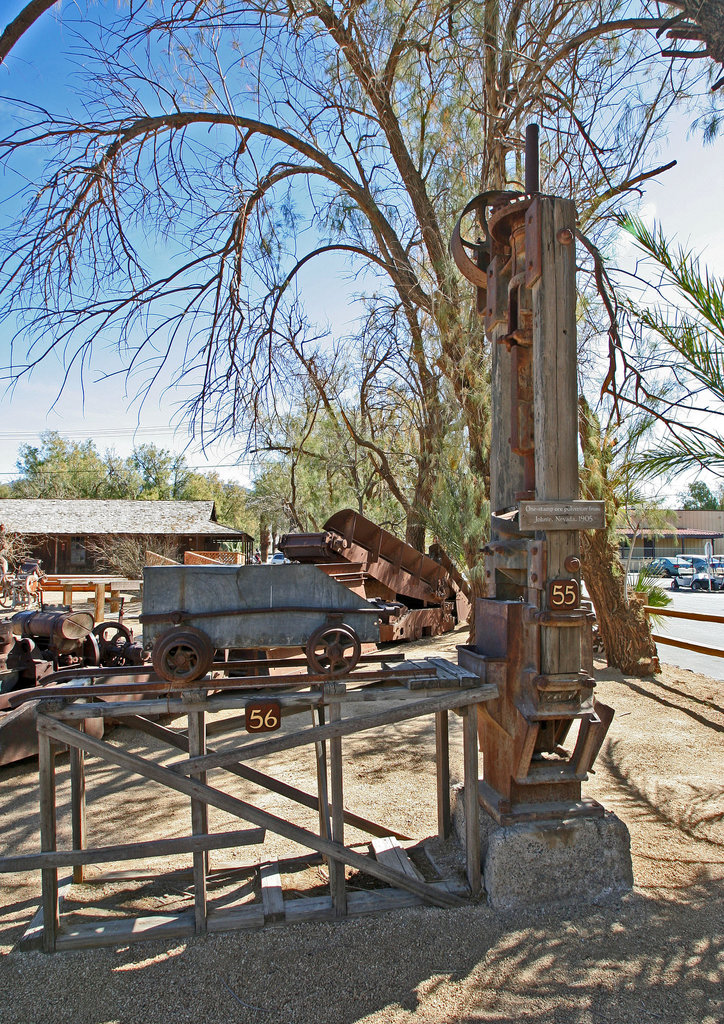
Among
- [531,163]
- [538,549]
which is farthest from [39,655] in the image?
[531,163]

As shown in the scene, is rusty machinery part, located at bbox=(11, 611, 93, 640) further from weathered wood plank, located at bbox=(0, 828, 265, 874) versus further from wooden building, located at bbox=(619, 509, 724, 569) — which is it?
wooden building, located at bbox=(619, 509, 724, 569)

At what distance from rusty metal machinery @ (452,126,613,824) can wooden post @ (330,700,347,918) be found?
0.84 m

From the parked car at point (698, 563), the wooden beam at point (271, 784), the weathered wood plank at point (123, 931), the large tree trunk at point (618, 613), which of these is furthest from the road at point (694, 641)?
the parked car at point (698, 563)

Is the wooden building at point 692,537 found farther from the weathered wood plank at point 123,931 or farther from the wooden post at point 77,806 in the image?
the weathered wood plank at point 123,931

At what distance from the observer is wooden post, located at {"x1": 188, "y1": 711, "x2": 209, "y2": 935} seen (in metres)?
3.28

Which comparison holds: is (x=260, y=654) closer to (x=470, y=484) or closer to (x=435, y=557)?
(x=470, y=484)

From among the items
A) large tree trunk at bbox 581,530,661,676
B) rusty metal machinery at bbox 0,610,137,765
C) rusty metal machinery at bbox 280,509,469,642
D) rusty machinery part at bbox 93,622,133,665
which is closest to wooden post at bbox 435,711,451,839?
rusty metal machinery at bbox 0,610,137,765

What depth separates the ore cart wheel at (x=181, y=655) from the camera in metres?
3.34

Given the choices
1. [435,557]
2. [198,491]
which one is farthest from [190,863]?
[198,491]

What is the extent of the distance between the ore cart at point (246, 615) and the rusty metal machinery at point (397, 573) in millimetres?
6464

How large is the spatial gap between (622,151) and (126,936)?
7.30 meters

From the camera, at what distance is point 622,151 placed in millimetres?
6262

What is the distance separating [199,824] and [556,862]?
1.87 metres

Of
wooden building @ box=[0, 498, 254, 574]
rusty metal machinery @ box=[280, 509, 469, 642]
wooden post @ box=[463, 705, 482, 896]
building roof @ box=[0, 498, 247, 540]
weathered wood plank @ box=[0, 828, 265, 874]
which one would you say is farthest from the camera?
building roof @ box=[0, 498, 247, 540]
